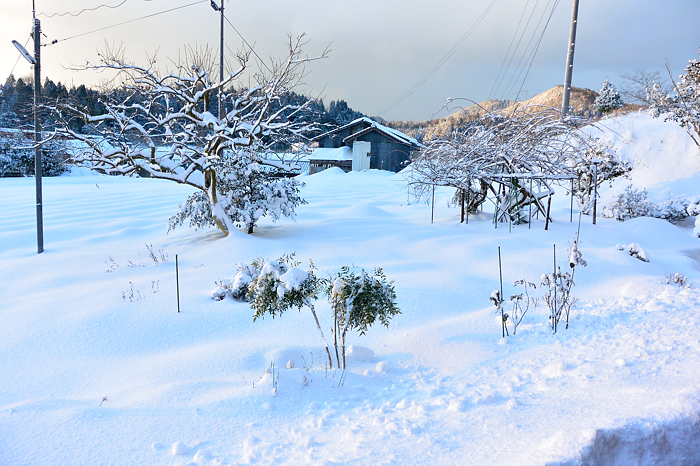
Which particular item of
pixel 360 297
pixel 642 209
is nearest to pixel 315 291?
pixel 360 297

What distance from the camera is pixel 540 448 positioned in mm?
3223

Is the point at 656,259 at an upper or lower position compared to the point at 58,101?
lower

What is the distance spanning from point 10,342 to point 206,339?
2571mm

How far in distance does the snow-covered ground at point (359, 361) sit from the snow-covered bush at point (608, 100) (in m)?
23.1

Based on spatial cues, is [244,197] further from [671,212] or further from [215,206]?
[671,212]

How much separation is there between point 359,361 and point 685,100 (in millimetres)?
18962

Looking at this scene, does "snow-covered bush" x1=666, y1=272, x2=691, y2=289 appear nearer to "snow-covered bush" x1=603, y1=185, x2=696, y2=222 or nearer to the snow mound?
the snow mound

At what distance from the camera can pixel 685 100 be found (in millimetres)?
17422

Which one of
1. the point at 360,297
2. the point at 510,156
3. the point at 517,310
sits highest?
the point at 510,156

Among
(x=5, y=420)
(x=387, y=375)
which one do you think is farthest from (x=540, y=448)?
(x=5, y=420)

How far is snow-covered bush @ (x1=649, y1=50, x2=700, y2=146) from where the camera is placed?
56.4 ft

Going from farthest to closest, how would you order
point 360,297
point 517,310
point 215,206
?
1. point 215,206
2. point 517,310
3. point 360,297

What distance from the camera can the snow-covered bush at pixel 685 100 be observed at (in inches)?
677

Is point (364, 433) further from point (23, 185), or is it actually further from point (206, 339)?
point (23, 185)
